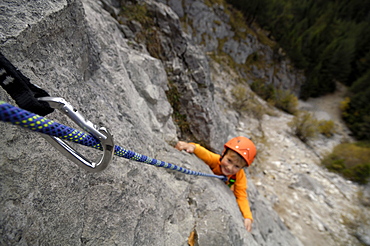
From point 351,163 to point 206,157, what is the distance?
9395 mm

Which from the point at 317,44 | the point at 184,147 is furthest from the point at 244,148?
the point at 317,44

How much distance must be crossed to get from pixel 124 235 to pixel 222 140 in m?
3.72

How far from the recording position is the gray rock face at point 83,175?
789mm

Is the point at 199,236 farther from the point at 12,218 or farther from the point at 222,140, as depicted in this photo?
the point at 222,140

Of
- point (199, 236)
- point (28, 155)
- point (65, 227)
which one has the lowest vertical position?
point (199, 236)

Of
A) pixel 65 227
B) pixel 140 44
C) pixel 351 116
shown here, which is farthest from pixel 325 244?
pixel 351 116

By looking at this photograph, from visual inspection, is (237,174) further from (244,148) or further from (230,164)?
(244,148)

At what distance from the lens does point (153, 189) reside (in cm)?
146

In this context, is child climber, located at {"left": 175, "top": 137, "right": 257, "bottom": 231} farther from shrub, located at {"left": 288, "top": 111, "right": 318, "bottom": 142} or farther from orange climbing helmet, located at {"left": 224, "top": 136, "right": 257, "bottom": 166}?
shrub, located at {"left": 288, "top": 111, "right": 318, "bottom": 142}

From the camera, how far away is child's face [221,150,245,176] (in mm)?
2355

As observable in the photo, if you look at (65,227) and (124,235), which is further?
(124,235)

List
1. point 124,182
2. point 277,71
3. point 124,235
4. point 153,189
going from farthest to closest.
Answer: point 277,71 < point 153,189 < point 124,182 < point 124,235

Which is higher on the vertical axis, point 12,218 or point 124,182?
point 12,218

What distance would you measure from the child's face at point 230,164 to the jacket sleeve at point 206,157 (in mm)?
286
